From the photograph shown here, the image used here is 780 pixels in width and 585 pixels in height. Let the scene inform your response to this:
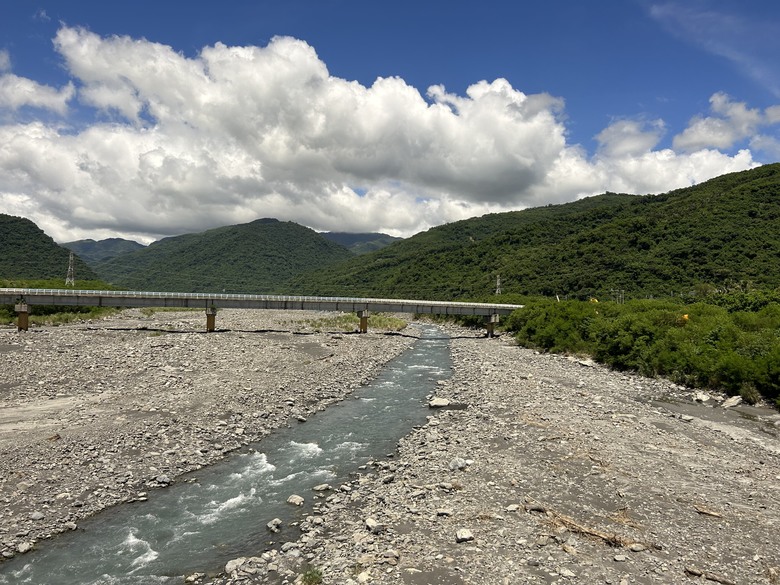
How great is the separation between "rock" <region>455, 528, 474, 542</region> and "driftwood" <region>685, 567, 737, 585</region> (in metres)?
5.78

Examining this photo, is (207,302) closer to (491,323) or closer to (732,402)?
(491,323)

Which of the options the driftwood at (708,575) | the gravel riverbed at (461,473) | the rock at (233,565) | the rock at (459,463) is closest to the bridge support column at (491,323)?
the gravel riverbed at (461,473)

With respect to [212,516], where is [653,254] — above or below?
above

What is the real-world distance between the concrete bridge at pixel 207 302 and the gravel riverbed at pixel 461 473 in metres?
32.0

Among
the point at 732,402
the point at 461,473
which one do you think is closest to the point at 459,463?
the point at 461,473

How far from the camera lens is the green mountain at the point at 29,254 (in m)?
161

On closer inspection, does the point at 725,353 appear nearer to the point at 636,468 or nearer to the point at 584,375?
the point at 584,375

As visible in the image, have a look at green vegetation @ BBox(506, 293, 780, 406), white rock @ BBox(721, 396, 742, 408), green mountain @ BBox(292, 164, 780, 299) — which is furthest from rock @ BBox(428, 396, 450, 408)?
green mountain @ BBox(292, 164, 780, 299)

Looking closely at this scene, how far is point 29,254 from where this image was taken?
17238 centimetres

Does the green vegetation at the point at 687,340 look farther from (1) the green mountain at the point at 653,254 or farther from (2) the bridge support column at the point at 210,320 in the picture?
(2) the bridge support column at the point at 210,320

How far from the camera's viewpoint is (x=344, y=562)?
12266mm

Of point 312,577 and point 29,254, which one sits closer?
point 312,577

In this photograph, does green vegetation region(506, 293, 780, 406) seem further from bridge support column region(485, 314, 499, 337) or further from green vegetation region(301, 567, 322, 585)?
green vegetation region(301, 567, 322, 585)

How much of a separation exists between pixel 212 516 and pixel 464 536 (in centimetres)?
912
